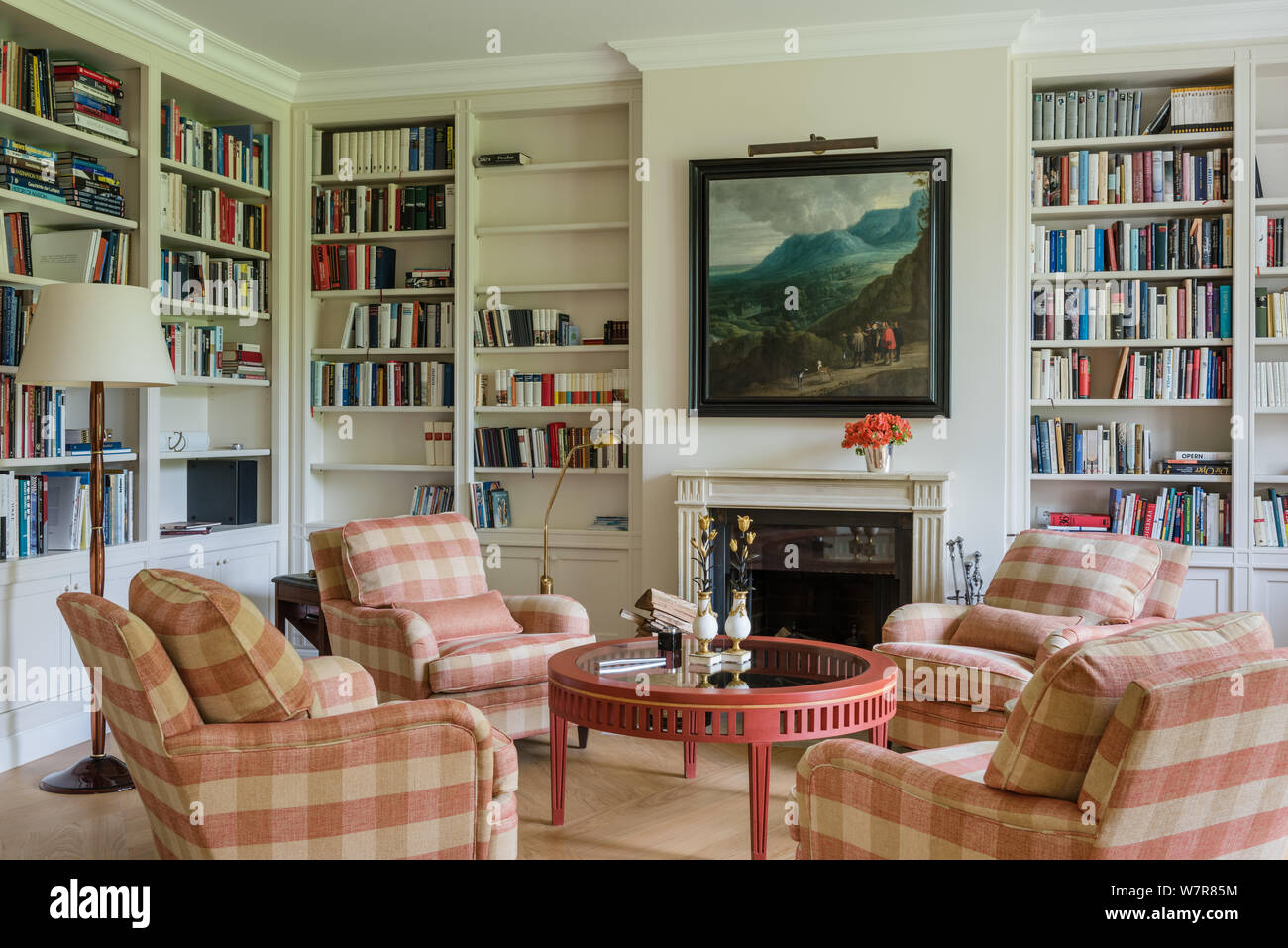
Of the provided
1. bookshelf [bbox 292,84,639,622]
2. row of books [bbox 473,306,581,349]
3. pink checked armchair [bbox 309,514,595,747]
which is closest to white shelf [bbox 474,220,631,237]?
bookshelf [bbox 292,84,639,622]

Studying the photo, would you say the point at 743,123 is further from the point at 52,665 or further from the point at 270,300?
the point at 52,665

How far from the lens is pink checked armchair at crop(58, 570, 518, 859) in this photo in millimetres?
2238

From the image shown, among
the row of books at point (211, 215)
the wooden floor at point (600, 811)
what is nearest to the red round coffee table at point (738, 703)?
the wooden floor at point (600, 811)

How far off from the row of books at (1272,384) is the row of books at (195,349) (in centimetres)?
499

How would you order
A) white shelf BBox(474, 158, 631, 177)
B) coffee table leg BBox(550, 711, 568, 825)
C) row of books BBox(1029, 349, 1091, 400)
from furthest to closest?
white shelf BBox(474, 158, 631, 177) < row of books BBox(1029, 349, 1091, 400) < coffee table leg BBox(550, 711, 568, 825)

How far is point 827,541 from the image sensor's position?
5074mm

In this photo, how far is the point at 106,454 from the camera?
462cm

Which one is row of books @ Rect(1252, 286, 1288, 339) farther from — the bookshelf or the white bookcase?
the bookshelf

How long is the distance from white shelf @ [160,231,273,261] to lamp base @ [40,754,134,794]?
242 cm

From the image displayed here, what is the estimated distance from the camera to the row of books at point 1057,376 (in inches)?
200

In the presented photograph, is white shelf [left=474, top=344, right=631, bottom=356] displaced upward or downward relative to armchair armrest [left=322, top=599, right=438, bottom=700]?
upward

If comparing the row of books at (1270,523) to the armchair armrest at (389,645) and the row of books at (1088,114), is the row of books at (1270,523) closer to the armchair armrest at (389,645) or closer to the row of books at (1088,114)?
the row of books at (1088,114)
